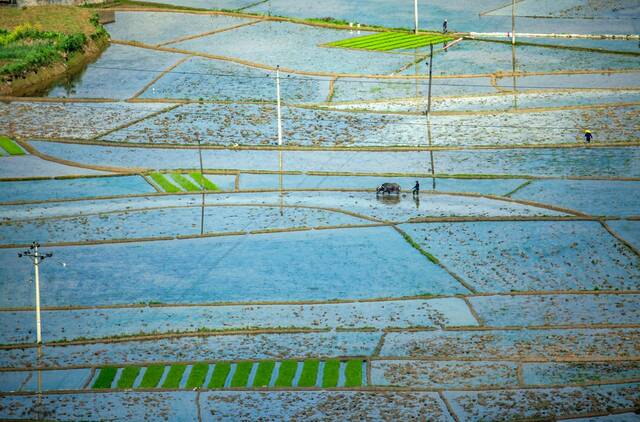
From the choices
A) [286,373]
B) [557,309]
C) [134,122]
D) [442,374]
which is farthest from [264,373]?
[134,122]

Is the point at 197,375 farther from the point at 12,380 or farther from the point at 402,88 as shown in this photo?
the point at 402,88

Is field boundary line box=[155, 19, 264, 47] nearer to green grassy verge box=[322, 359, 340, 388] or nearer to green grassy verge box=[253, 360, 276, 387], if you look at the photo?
green grassy verge box=[253, 360, 276, 387]

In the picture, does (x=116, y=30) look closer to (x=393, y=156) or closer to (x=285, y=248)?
(x=393, y=156)

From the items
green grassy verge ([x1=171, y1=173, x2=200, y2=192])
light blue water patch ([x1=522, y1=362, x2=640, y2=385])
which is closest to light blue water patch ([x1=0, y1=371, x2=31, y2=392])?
light blue water patch ([x1=522, y1=362, x2=640, y2=385])

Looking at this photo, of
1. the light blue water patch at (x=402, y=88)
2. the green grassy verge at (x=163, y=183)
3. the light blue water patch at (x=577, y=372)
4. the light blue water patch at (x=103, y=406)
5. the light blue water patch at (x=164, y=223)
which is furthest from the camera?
the light blue water patch at (x=402, y=88)

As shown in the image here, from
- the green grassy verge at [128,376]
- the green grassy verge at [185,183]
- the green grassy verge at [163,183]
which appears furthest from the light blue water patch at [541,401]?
the green grassy verge at [163,183]

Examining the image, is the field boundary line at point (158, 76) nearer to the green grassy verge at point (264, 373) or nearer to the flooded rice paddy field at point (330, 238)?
the flooded rice paddy field at point (330, 238)
